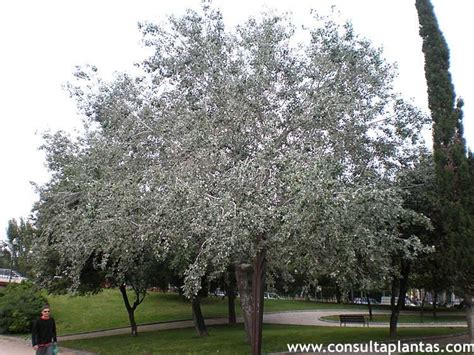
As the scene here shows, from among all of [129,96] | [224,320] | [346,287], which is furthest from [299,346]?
[224,320]

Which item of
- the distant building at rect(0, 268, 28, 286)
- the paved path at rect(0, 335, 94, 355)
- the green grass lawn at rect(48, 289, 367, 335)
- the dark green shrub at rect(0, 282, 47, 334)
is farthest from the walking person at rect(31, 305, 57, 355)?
the distant building at rect(0, 268, 28, 286)

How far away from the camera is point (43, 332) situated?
11.4 m

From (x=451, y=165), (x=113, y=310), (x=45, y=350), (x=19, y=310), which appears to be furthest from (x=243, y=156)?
(x=113, y=310)

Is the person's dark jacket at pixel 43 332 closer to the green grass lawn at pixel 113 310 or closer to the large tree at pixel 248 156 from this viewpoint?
the large tree at pixel 248 156

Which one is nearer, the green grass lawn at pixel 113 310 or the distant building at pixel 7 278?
the green grass lawn at pixel 113 310

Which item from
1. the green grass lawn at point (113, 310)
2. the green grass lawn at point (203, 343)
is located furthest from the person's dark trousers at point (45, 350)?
the green grass lawn at point (113, 310)

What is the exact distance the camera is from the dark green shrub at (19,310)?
27016mm

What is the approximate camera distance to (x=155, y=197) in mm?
10062

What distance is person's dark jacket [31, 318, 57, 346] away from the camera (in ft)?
37.1

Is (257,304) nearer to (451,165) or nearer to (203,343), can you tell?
(451,165)

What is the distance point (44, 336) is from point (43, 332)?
3.6 inches

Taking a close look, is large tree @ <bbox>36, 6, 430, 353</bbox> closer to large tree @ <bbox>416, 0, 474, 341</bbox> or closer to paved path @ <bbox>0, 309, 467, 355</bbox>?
large tree @ <bbox>416, 0, 474, 341</bbox>

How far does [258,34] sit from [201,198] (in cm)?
460

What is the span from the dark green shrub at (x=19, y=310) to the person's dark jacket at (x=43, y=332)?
15907 millimetres
